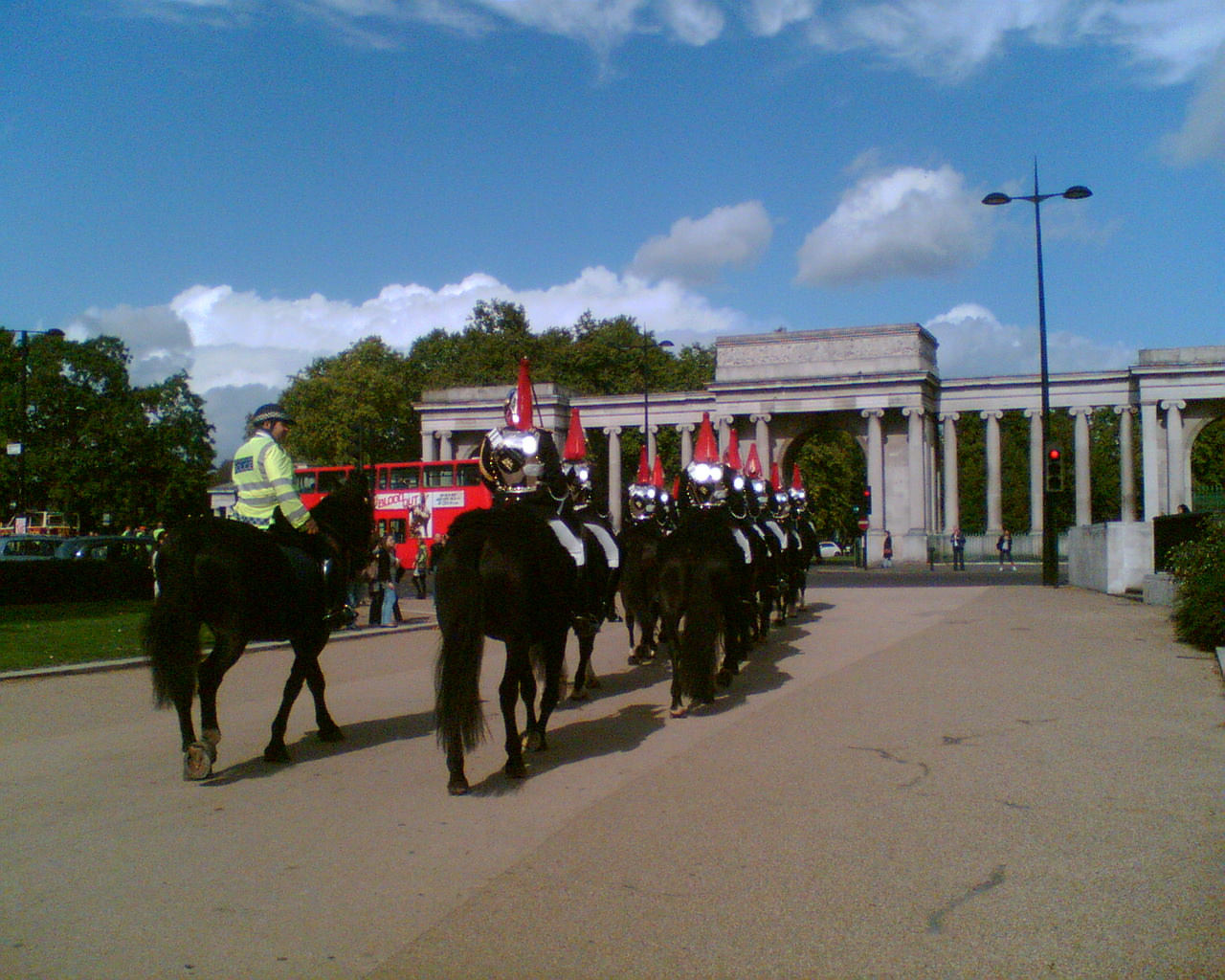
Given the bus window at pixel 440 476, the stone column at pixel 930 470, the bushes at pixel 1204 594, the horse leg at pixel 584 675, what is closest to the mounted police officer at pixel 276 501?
the horse leg at pixel 584 675

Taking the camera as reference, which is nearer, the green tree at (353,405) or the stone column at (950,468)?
the stone column at (950,468)

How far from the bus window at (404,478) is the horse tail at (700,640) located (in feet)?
129

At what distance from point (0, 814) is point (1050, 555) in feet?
89.0

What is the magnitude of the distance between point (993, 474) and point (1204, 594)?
Result: 5271 cm

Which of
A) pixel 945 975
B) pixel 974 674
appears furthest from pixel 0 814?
pixel 974 674

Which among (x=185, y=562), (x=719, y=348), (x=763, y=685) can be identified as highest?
(x=719, y=348)

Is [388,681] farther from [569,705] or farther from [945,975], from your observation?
[945,975]

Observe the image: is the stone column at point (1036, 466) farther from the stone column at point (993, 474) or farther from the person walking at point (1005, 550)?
the person walking at point (1005, 550)

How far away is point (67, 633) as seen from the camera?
17.6 metres

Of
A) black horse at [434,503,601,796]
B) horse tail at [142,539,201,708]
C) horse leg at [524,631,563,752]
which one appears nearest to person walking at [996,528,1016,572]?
horse leg at [524,631,563,752]

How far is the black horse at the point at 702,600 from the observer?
9867 millimetres

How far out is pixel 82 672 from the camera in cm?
1328

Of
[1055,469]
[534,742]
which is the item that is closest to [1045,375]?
[1055,469]

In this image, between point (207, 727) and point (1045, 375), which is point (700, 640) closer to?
point (207, 727)
